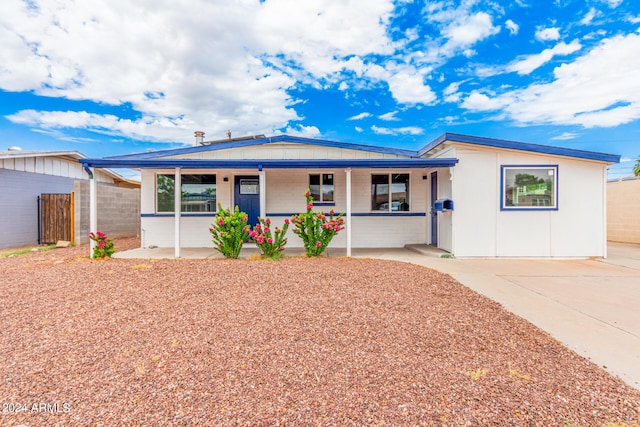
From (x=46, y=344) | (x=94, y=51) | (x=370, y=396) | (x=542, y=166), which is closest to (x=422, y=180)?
(x=542, y=166)

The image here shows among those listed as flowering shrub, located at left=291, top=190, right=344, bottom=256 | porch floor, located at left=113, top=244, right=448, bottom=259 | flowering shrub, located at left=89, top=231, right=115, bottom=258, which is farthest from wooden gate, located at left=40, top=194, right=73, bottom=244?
flowering shrub, located at left=291, top=190, right=344, bottom=256

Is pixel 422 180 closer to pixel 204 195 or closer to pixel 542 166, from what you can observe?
pixel 542 166

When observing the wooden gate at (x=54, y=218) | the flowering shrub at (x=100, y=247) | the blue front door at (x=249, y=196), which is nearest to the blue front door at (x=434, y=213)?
the blue front door at (x=249, y=196)

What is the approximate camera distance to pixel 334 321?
3.06m

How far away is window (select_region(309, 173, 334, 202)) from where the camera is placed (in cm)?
904

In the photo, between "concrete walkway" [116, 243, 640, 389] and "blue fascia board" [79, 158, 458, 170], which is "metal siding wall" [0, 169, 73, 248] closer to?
"blue fascia board" [79, 158, 458, 170]

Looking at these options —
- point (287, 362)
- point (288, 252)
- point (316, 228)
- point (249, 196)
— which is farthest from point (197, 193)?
point (287, 362)

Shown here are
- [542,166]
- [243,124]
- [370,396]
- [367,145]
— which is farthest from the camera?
[243,124]

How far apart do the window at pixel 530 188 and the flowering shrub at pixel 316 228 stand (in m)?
4.19

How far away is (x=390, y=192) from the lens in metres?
8.98

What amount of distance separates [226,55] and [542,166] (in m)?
10.8

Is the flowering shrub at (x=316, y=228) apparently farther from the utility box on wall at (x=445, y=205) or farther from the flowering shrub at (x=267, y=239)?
the utility box on wall at (x=445, y=205)

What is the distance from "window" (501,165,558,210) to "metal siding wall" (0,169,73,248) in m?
14.5

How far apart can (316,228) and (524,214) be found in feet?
16.8
